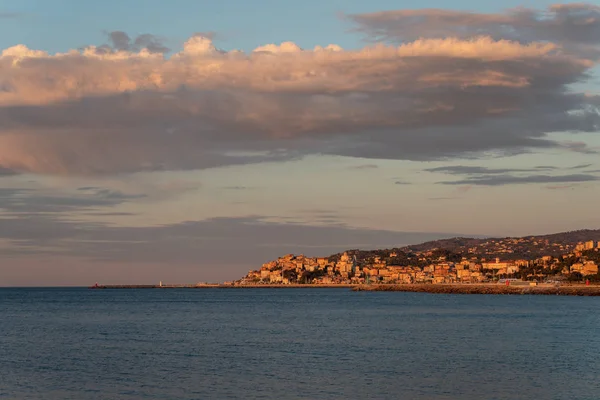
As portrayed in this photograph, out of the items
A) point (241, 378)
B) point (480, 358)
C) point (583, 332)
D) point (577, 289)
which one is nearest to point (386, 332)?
point (583, 332)

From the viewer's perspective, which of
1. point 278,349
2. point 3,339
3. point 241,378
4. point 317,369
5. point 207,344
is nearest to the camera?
point 241,378

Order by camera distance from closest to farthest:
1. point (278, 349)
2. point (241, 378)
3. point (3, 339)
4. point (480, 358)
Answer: point (241, 378)
point (480, 358)
point (278, 349)
point (3, 339)

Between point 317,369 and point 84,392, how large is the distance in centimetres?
1376

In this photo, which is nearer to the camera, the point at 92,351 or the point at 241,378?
the point at 241,378

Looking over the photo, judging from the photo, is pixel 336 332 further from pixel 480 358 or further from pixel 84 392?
pixel 84 392

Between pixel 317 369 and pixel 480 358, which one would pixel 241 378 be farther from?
pixel 480 358

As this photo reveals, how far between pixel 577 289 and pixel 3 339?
152 m

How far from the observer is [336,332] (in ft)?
245

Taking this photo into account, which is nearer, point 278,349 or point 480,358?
point 480,358

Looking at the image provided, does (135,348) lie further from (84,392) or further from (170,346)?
(84,392)

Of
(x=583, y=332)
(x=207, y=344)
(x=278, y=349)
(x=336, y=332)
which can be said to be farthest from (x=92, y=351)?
(x=583, y=332)

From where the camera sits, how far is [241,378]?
1714 inches

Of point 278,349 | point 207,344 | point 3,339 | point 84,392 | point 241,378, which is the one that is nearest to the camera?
point 84,392

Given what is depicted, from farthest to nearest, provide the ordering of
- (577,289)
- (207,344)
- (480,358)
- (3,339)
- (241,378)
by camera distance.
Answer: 1. (577,289)
2. (3,339)
3. (207,344)
4. (480,358)
5. (241,378)
